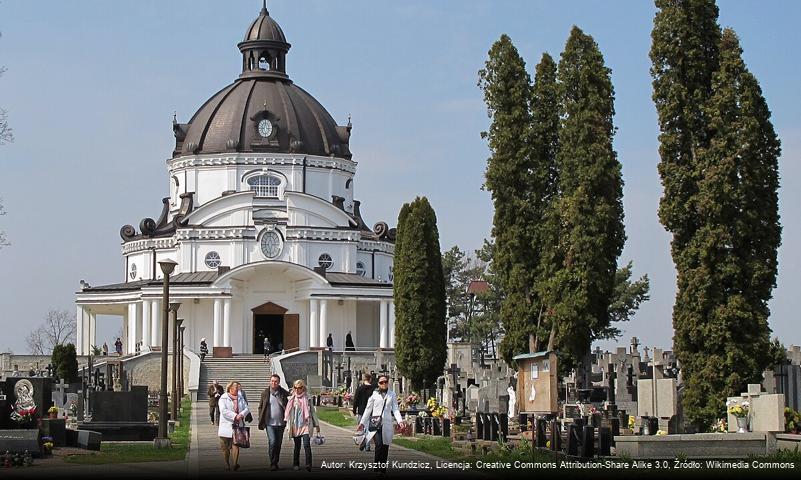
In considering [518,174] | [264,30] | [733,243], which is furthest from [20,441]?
[264,30]

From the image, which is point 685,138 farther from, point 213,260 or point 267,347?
point 213,260

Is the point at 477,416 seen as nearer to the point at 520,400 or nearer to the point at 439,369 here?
the point at 520,400

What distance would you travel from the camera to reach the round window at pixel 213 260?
3017 inches

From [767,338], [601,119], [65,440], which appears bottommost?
[65,440]

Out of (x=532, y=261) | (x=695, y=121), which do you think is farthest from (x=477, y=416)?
(x=532, y=261)

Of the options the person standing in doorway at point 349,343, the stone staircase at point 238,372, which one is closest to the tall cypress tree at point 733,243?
the stone staircase at point 238,372

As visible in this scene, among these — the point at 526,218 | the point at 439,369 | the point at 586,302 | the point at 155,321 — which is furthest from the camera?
the point at 155,321

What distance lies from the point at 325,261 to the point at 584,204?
1660 inches

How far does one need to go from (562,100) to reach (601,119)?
1197 mm

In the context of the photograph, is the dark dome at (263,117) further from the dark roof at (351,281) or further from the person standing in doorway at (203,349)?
the person standing in doorway at (203,349)

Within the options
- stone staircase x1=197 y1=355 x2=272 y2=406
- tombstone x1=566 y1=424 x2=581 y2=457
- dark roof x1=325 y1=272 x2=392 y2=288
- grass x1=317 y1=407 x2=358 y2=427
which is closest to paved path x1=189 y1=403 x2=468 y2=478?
tombstone x1=566 y1=424 x2=581 y2=457

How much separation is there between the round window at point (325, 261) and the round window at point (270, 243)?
8.67 ft

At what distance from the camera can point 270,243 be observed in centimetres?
7556

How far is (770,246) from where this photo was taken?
29641 millimetres
